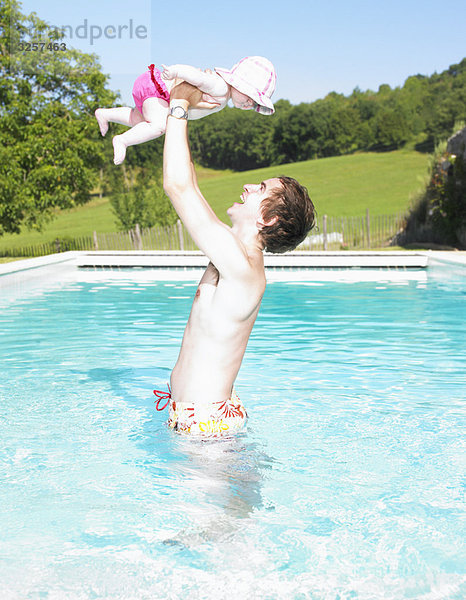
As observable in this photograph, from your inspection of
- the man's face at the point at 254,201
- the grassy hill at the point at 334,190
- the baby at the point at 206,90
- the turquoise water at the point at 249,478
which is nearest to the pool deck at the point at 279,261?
the turquoise water at the point at 249,478

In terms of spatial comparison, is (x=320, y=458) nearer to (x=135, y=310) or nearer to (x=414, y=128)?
(x=135, y=310)

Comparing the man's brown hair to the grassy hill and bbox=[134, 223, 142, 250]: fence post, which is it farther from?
the grassy hill

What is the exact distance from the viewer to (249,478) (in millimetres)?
3211

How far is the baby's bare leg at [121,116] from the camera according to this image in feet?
10.0

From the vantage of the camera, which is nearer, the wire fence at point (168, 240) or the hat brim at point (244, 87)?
the hat brim at point (244, 87)

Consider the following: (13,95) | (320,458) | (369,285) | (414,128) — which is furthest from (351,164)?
(320,458)

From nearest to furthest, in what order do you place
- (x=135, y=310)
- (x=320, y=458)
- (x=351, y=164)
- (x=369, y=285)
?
(x=320, y=458)
(x=135, y=310)
(x=369, y=285)
(x=351, y=164)

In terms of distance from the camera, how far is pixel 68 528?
3.39 meters

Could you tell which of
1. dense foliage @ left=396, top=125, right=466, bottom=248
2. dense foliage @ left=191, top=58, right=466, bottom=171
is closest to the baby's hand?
dense foliage @ left=396, top=125, right=466, bottom=248

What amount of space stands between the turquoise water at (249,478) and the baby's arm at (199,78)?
1.66 meters

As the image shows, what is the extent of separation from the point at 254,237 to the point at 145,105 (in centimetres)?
75

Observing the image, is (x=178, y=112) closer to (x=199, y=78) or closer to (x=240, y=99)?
(x=199, y=78)

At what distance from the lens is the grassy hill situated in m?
52.6

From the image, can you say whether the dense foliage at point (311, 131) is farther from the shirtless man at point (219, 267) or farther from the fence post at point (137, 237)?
→ the shirtless man at point (219, 267)
